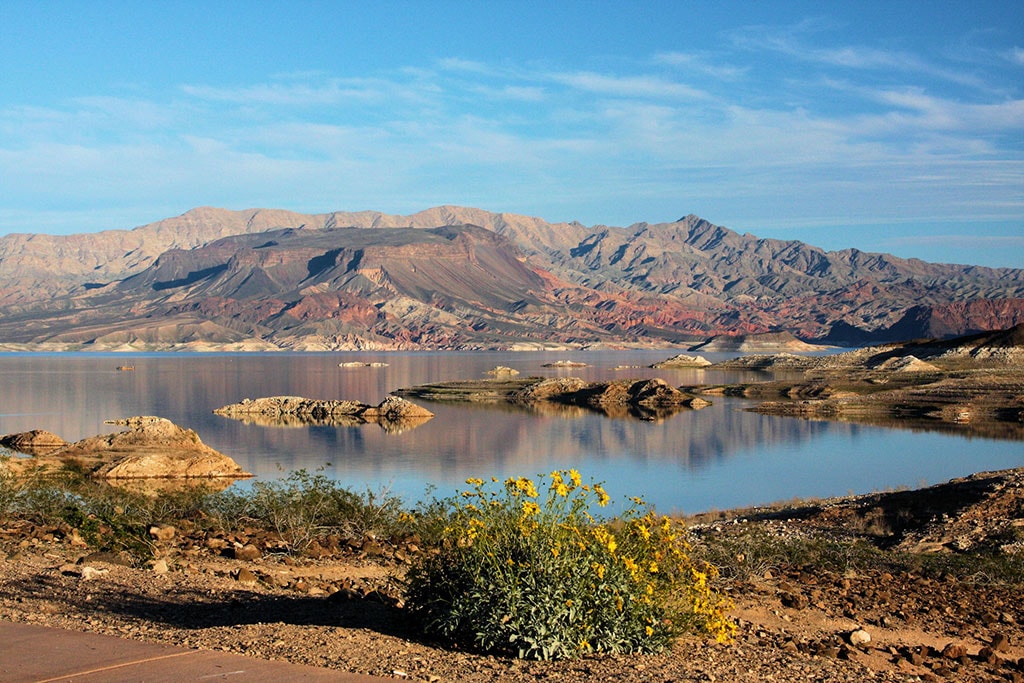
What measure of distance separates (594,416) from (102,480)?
33789 millimetres

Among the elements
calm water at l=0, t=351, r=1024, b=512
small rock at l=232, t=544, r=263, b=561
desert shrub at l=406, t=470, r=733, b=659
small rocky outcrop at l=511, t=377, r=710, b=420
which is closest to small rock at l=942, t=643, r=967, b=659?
desert shrub at l=406, t=470, r=733, b=659

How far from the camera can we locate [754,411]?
5753 centimetres

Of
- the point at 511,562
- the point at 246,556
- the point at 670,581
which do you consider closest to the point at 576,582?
the point at 511,562

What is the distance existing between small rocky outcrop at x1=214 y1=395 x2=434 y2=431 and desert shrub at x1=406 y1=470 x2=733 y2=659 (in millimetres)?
41696

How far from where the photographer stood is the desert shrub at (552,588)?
318 inches

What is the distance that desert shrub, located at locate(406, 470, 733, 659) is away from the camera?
26.5ft

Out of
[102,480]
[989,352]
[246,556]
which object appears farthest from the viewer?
[989,352]

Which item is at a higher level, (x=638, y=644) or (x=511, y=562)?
(x=511, y=562)

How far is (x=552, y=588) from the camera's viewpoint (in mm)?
8055

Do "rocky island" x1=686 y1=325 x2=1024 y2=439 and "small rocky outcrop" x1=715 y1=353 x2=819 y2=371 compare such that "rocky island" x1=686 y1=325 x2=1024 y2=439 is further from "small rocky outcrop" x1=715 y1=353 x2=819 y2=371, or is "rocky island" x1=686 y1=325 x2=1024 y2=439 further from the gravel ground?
the gravel ground

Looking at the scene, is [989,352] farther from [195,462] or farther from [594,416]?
[195,462]

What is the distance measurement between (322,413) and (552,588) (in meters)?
46.8

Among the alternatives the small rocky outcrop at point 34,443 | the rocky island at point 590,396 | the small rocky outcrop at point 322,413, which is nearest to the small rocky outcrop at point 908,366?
the rocky island at point 590,396

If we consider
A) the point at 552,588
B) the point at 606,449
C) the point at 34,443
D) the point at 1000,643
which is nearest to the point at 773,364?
the point at 606,449
